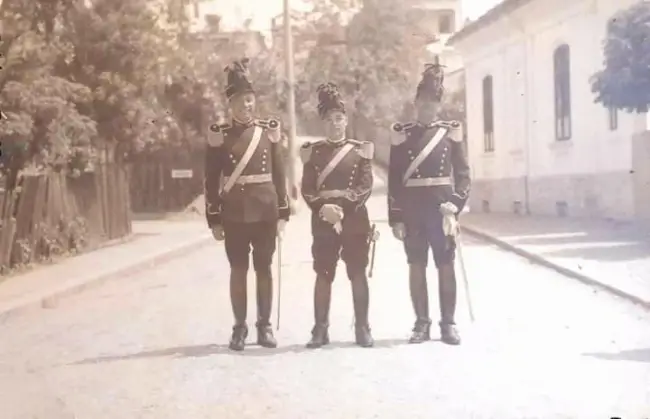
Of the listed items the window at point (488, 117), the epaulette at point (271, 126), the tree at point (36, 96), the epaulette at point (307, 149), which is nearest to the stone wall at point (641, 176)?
the window at point (488, 117)

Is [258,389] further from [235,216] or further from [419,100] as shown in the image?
[419,100]

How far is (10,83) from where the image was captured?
3887 millimetres

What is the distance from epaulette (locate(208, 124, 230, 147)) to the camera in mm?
2645

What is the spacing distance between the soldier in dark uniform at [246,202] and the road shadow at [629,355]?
933mm

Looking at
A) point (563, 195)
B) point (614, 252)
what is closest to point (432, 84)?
point (614, 252)

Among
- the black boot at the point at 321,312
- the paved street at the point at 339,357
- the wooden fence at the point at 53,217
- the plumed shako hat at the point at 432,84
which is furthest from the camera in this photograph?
the wooden fence at the point at 53,217

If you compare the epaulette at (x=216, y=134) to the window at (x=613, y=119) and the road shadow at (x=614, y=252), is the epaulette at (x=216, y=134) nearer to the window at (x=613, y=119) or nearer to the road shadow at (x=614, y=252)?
the road shadow at (x=614, y=252)

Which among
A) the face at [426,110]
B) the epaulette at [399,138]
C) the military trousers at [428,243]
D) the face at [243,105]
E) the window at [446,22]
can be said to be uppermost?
the window at [446,22]

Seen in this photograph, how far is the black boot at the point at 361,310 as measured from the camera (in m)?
2.59

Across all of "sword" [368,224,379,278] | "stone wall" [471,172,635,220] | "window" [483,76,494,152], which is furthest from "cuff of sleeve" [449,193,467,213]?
"window" [483,76,494,152]

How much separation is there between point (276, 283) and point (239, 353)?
366mm

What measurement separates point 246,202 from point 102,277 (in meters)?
1.32

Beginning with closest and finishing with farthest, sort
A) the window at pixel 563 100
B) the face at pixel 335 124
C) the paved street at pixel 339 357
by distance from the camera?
1. the paved street at pixel 339 357
2. the face at pixel 335 124
3. the window at pixel 563 100

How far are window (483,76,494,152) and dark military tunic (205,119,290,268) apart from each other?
65cm
